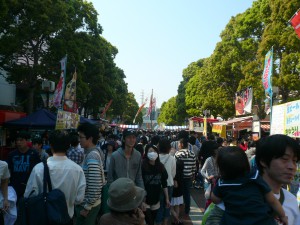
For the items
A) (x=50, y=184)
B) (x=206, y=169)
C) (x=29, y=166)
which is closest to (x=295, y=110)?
(x=206, y=169)

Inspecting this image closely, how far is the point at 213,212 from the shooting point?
2.25m

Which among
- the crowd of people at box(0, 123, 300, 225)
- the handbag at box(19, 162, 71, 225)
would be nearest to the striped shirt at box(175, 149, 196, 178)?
the crowd of people at box(0, 123, 300, 225)

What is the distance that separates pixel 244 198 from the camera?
1.98 m

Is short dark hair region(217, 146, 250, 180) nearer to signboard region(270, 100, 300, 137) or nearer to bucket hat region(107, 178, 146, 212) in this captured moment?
bucket hat region(107, 178, 146, 212)

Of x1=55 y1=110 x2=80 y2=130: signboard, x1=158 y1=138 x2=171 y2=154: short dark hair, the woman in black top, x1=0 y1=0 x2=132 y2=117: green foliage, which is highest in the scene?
x1=0 y1=0 x2=132 y2=117: green foliage

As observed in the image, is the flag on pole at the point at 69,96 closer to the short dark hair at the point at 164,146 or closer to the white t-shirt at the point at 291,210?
the short dark hair at the point at 164,146

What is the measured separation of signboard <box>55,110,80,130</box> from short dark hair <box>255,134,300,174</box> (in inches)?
353

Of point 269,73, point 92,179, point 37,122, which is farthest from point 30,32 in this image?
point 92,179

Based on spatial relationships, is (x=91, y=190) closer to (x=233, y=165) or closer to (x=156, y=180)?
(x=156, y=180)

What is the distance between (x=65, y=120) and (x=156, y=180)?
6284 mm

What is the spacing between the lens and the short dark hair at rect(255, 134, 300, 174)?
222 centimetres

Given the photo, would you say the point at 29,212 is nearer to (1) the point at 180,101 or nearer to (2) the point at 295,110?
(2) the point at 295,110

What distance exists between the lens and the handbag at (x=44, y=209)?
3.26 meters

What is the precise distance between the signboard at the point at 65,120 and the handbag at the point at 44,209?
24.4 feet
